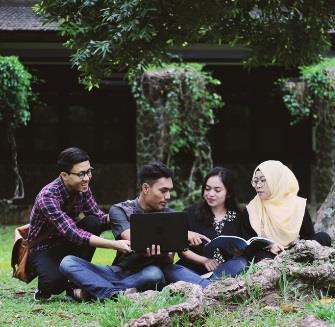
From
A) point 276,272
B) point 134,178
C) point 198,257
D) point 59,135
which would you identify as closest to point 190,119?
point 134,178

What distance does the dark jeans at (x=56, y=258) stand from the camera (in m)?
6.55

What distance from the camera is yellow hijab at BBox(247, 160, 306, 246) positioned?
256 inches

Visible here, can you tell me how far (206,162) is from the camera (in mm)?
15148

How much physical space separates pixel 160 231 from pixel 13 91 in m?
8.74

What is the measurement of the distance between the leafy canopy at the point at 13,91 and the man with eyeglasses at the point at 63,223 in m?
7.50

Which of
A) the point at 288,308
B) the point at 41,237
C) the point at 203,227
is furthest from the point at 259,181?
the point at 41,237

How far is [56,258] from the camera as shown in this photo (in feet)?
22.0

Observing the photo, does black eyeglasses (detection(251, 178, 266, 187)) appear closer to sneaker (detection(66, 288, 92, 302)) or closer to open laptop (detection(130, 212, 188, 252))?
open laptop (detection(130, 212, 188, 252))

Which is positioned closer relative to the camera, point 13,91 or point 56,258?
point 56,258

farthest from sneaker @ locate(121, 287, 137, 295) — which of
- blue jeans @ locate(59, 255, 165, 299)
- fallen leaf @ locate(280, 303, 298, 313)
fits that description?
fallen leaf @ locate(280, 303, 298, 313)

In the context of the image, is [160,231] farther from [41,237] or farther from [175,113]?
[175,113]

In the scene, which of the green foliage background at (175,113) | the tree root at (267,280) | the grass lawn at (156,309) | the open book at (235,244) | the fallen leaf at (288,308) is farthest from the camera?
the green foliage background at (175,113)

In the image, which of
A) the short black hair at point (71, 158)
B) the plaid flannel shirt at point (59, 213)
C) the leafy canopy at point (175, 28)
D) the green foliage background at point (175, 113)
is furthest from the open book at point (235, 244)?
the green foliage background at point (175, 113)

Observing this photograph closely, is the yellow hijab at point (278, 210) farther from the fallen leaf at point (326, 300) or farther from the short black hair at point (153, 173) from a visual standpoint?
the fallen leaf at point (326, 300)
